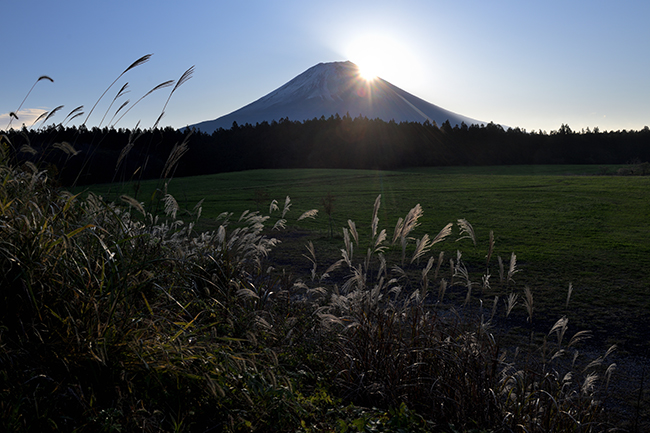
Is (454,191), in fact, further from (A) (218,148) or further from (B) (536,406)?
(A) (218,148)

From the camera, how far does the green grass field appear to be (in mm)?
5738

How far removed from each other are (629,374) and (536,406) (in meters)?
2.07

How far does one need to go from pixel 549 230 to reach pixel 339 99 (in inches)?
4909

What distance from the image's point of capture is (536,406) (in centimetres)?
267

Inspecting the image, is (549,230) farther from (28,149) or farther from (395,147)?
(395,147)

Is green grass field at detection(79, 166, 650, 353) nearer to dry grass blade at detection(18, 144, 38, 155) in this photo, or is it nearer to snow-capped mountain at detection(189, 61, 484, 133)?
dry grass blade at detection(18, 144, 38, 155)

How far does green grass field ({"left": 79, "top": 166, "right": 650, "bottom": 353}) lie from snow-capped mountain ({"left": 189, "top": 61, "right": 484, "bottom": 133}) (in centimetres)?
10327

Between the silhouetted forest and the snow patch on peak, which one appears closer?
the silhouetted forest

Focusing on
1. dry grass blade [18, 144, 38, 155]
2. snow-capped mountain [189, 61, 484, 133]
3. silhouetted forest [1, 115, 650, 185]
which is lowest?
dry grass blade [18, 144, 38, 155]

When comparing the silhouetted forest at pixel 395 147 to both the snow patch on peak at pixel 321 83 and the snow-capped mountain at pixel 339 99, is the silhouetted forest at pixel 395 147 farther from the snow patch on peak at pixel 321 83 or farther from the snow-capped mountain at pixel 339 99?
the snow patch on peak at pixel 321 83

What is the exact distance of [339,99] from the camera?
428 feet

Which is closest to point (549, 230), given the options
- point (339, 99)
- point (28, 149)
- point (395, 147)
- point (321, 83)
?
point (28, 149)

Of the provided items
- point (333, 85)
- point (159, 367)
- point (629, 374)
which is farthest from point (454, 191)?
point (333, 85)

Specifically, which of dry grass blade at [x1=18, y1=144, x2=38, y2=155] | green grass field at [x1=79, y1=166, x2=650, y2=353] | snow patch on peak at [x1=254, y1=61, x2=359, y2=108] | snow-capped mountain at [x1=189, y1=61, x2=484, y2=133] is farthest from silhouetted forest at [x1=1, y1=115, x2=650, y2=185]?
snow patch on peak at [x1=254, y1=61, x2=359, y2=108]
